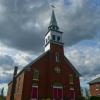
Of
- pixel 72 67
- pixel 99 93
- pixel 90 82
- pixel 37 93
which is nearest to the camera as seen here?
pixel 37 93

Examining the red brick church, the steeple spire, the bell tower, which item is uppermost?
the steeple spire

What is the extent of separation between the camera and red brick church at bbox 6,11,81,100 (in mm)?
38375

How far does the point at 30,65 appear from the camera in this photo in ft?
130

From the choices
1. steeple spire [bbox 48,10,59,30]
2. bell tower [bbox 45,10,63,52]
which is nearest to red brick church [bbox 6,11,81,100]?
bell tower [bbox 45,10,63,52]

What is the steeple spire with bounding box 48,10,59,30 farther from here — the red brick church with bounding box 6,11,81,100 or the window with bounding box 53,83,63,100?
the window with bounding box 53,83,63,100

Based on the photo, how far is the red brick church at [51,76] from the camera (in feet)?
126

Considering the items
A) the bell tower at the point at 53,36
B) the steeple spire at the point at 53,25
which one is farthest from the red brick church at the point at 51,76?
the steeple spire at the point at 53,25

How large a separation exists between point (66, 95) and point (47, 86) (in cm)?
523

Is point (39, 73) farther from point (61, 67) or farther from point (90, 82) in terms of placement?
point (90, 82)

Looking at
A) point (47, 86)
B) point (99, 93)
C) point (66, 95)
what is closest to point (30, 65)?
point (47, 86)

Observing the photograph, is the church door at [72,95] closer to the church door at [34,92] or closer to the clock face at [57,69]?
the clock face at [57,69]

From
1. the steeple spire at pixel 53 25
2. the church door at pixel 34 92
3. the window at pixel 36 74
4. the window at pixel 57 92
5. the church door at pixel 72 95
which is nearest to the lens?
the church door at pixel 34 92

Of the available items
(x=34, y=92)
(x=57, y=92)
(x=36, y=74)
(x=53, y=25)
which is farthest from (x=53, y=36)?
(x=34, y=92)

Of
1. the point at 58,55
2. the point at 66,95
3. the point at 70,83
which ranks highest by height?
the point at 58,55
